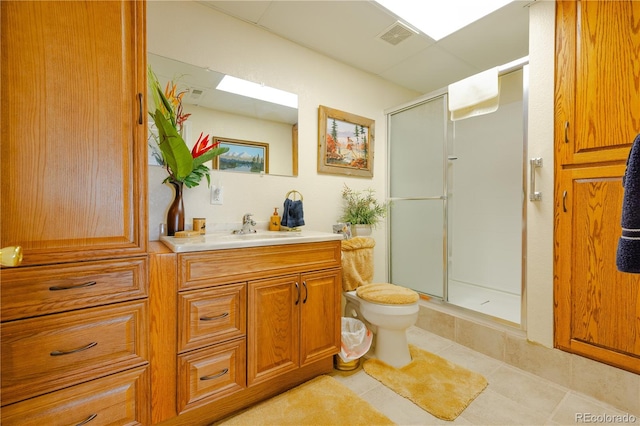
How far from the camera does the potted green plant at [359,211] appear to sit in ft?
7.93

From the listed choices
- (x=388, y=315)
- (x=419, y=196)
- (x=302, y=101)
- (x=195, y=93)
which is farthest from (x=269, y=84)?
(x=388, y=315)

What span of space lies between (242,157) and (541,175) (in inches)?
75.9

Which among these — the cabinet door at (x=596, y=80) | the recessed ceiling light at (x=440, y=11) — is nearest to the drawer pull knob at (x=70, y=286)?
the recessed ceiling light at (x=440, y=11)

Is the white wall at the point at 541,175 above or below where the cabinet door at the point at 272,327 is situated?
above

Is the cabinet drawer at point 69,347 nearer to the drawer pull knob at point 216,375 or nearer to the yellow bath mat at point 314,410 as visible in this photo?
the drawer pull knob at point 216,375

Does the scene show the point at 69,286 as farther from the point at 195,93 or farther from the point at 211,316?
the point at 195,93

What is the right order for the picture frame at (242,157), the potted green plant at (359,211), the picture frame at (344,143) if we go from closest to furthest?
1. the picture frame at (242,157)
2. the picture frame at (344,143)
3. the potted green plant at (359,211)

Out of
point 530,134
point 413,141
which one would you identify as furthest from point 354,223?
point 530,134

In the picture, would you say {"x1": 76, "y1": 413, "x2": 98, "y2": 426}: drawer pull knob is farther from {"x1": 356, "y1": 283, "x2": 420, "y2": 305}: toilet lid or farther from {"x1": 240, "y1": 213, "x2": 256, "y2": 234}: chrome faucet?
{"x1": 356, "y1": 283, "x2": 420, "y2": 305}: toilet lid

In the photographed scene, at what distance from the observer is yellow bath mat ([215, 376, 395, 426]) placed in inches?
51.4

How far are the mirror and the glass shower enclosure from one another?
3.89 feet

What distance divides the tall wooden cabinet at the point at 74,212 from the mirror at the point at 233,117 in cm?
64

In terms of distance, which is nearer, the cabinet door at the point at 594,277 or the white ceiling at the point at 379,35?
the cabinet door at the point at 594,277

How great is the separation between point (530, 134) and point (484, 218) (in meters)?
1.40
